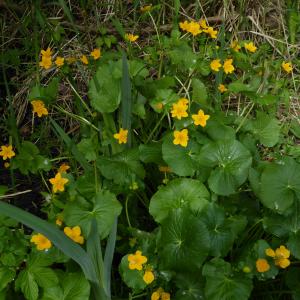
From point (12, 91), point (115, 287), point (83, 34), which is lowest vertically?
point (115, 287)

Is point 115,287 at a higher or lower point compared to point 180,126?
lower

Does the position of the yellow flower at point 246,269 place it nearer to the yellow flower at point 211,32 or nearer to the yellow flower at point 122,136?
the yellow flower at point 122,136

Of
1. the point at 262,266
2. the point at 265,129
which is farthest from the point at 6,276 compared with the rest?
the point at 265,129

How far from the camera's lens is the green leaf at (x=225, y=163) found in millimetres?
1493

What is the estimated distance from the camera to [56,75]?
234 cm

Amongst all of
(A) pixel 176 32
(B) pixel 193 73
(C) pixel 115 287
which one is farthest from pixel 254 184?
(A) pixel 176 32

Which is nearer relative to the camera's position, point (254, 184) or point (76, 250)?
Answer: point (76, 250)

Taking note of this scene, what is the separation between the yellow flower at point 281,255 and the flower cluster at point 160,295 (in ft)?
1.08

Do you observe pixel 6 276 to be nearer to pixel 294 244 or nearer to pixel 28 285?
pixel 28 285

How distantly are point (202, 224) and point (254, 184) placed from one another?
0.81ft

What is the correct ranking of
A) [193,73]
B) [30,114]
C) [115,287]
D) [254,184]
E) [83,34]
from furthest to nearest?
[83,34], [30,114], [193,73], [115,287], [254,184]

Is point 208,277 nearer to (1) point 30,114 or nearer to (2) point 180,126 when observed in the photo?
(2) point 180,126

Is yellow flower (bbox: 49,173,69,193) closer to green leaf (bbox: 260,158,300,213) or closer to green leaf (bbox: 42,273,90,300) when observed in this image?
green leaf (bbox: 42,273,90,300)

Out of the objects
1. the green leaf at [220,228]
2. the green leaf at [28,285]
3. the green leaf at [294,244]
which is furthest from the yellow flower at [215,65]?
the green leaf at [28,285]
